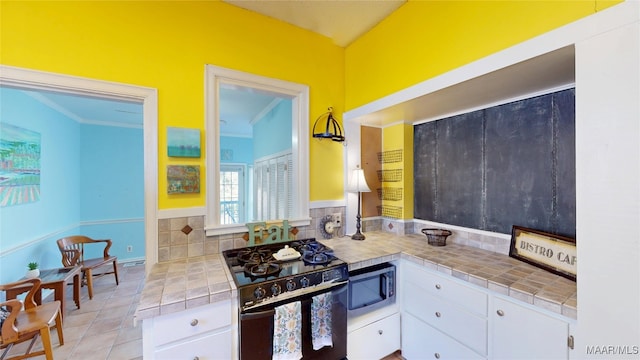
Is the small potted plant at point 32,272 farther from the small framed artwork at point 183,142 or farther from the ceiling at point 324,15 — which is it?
the small framed artwork at point 183,142

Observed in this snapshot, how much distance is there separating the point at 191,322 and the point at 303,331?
651 mm

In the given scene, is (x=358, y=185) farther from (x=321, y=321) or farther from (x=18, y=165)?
(x=18, y=165)

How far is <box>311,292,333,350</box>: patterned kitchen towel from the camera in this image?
1519 millimetres

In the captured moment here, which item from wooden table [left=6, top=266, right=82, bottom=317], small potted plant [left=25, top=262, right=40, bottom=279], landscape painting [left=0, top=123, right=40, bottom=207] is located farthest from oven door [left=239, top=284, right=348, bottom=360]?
landscape painting [left=0, top=123, right=40, bottom=207]

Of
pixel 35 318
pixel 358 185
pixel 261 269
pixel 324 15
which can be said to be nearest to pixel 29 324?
pixel 35 318

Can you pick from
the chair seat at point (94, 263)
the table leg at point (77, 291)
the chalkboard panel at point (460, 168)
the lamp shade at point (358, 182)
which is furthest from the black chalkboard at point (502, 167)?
the chair seat at point (94, 263)

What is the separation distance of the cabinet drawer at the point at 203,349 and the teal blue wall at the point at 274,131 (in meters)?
2.27

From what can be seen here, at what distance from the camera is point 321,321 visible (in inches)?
60.9

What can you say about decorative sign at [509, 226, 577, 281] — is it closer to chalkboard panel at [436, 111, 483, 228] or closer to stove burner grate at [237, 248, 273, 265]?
chalkboard panel at [436, 111, 483, 228]

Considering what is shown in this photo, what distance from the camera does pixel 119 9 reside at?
162cm

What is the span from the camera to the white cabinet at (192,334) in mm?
1178

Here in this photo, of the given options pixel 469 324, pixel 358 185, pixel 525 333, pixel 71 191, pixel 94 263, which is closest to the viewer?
pixel 525 333

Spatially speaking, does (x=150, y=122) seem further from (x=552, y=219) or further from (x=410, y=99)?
(x=552, y=219)

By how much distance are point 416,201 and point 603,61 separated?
5.48 feet
